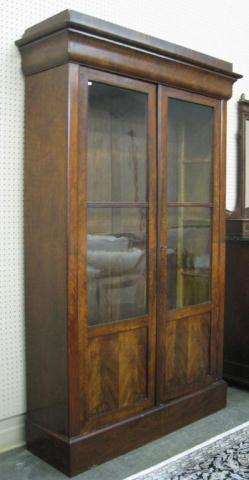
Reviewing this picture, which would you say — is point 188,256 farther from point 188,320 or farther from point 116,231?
point 116,231

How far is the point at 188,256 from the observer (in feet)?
8.48

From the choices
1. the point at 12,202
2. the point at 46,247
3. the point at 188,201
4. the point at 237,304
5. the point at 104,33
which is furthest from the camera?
the point at 237,304

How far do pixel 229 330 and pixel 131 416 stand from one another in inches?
37.8

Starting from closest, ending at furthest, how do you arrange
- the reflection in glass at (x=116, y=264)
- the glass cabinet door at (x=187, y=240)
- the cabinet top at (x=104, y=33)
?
the cabinet top at (x=104, y=33), the reflection in glass at (x=116, y=264), the glass cabinet door at (x=187, y=240)

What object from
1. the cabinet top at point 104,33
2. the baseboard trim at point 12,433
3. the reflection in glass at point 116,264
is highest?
the cabinet top at point 104,33

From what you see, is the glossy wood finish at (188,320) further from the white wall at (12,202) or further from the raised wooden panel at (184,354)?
the white wall at (12,202)

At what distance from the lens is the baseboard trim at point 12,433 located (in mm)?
2318

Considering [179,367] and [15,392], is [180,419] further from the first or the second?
[15,392]

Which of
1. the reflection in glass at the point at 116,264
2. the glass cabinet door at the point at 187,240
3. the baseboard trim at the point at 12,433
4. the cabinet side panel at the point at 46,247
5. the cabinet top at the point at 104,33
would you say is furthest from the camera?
the glass cabinet door at the point at 187,240

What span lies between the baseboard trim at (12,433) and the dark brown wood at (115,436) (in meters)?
0.05

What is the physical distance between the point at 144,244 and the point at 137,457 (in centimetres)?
90

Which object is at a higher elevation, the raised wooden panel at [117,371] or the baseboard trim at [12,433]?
the raised wooden panel at [117,371]

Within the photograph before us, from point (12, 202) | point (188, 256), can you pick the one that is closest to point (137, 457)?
point (188, 256)

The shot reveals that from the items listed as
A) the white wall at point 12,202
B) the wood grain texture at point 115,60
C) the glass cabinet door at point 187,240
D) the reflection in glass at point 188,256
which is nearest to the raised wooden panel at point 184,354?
the glass cabinet door at point 187,240
